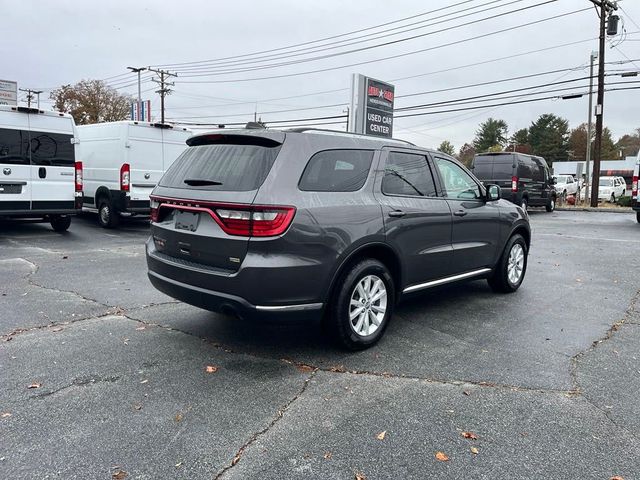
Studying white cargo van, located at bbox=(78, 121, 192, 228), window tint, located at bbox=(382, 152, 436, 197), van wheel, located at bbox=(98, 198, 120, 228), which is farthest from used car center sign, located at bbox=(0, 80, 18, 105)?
window tint, located at bbox=(382, 152, 436, 197)

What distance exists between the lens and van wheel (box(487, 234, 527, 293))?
634 cm

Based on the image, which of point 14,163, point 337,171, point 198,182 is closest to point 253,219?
point 198,182

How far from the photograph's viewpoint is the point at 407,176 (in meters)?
4.88

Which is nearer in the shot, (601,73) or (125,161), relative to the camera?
(125,161)

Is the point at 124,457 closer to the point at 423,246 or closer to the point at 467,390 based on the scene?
the point at 467,390

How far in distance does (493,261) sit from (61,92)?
187 feet

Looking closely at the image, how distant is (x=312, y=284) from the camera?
150 inches

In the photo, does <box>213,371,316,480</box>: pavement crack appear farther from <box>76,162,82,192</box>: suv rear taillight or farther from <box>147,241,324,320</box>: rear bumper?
<box>76,162,82,192</box>: suv rear taillight

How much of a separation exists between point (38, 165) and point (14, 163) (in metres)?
0.45

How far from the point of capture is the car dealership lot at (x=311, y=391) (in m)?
2.72

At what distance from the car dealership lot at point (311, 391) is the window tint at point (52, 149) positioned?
16.6 feet

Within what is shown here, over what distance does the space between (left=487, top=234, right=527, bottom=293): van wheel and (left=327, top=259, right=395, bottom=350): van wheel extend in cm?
241

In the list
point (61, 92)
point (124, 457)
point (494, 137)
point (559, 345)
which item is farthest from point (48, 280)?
point (494, 137)

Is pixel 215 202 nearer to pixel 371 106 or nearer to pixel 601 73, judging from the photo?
pixel 371 106
